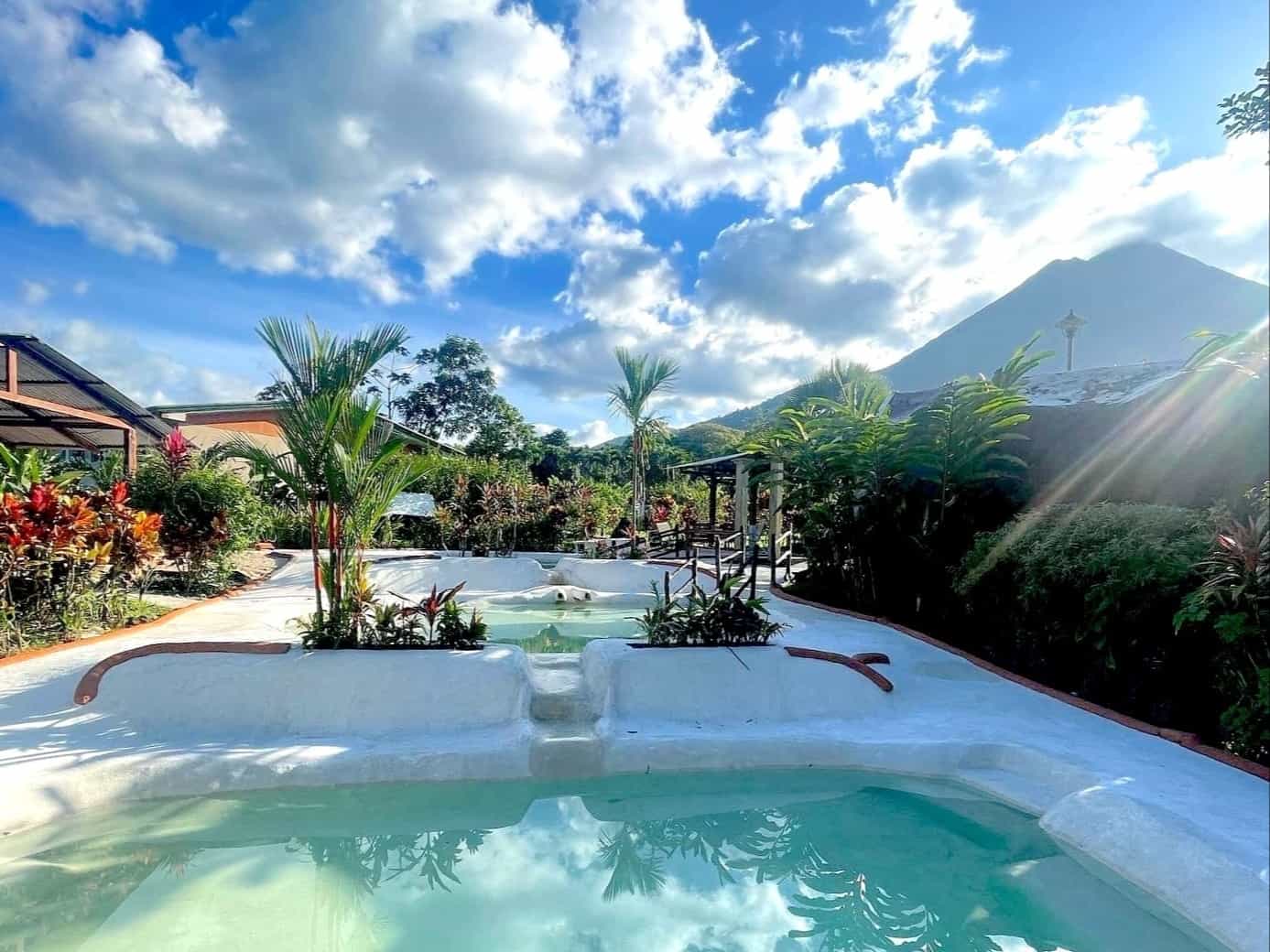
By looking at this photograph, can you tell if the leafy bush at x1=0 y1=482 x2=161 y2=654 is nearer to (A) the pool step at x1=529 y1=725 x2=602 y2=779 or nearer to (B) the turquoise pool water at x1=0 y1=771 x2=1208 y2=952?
(B) the turquoise pool water at x1=0 y1=771 x2=1208 y2=952

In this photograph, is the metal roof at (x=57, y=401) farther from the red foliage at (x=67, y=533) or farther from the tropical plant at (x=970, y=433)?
the tropical plant at (x=970, y=433)

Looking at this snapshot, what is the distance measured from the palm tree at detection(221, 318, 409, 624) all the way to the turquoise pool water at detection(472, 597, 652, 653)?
138 inches

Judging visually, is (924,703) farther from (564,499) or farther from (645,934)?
(564,499)

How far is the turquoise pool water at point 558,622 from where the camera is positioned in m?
9.08

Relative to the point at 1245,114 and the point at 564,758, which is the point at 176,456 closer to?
the point at 564,758

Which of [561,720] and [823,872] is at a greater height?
[561,720]

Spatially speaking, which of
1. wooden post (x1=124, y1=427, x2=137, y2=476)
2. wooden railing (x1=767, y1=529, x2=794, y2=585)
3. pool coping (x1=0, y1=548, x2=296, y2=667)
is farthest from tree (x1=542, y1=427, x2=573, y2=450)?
pool coping (x1=0, y1=548, x2=296, y2=667)

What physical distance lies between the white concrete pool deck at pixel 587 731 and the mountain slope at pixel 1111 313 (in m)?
2.65

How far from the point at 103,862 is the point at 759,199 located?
10049 millimetres

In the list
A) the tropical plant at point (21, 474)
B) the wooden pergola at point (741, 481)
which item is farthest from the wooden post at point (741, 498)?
the tropical plant at point (21, 474)

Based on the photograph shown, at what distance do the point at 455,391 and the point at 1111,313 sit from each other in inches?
955

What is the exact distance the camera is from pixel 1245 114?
2.27m

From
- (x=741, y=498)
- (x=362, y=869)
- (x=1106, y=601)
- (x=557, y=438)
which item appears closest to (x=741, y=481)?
(x=741, y=498)

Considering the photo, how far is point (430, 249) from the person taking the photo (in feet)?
37.5
